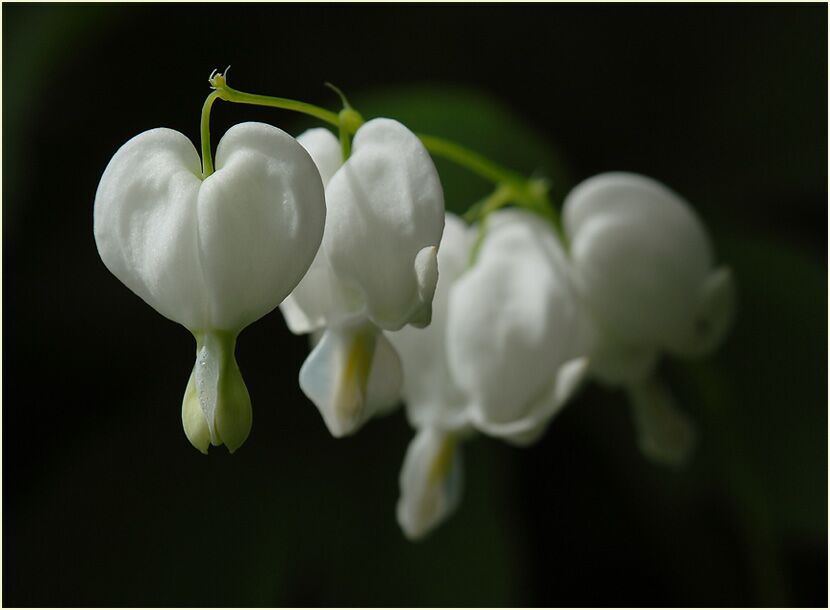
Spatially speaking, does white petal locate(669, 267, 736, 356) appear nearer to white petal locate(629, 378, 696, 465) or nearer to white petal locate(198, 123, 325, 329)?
white petal locate(629, 378, 696, 465)

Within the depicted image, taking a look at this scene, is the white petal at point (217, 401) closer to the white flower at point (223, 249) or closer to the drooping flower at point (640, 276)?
the white flower at point (223, 249)

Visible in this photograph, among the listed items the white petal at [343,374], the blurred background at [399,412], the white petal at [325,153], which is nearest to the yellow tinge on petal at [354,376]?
the white petal at [343,374]

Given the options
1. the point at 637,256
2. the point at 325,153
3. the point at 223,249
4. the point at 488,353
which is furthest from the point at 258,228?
the point at 637,256

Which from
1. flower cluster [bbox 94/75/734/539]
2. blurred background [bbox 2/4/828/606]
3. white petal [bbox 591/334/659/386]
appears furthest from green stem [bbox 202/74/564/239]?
blurred background [bbox 2/4/828/606]

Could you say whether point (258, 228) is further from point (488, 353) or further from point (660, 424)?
point (660, 424)

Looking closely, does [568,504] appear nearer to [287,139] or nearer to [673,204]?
[673,204]

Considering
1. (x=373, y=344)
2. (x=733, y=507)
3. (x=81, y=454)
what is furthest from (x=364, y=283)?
(x=81, y=454)
